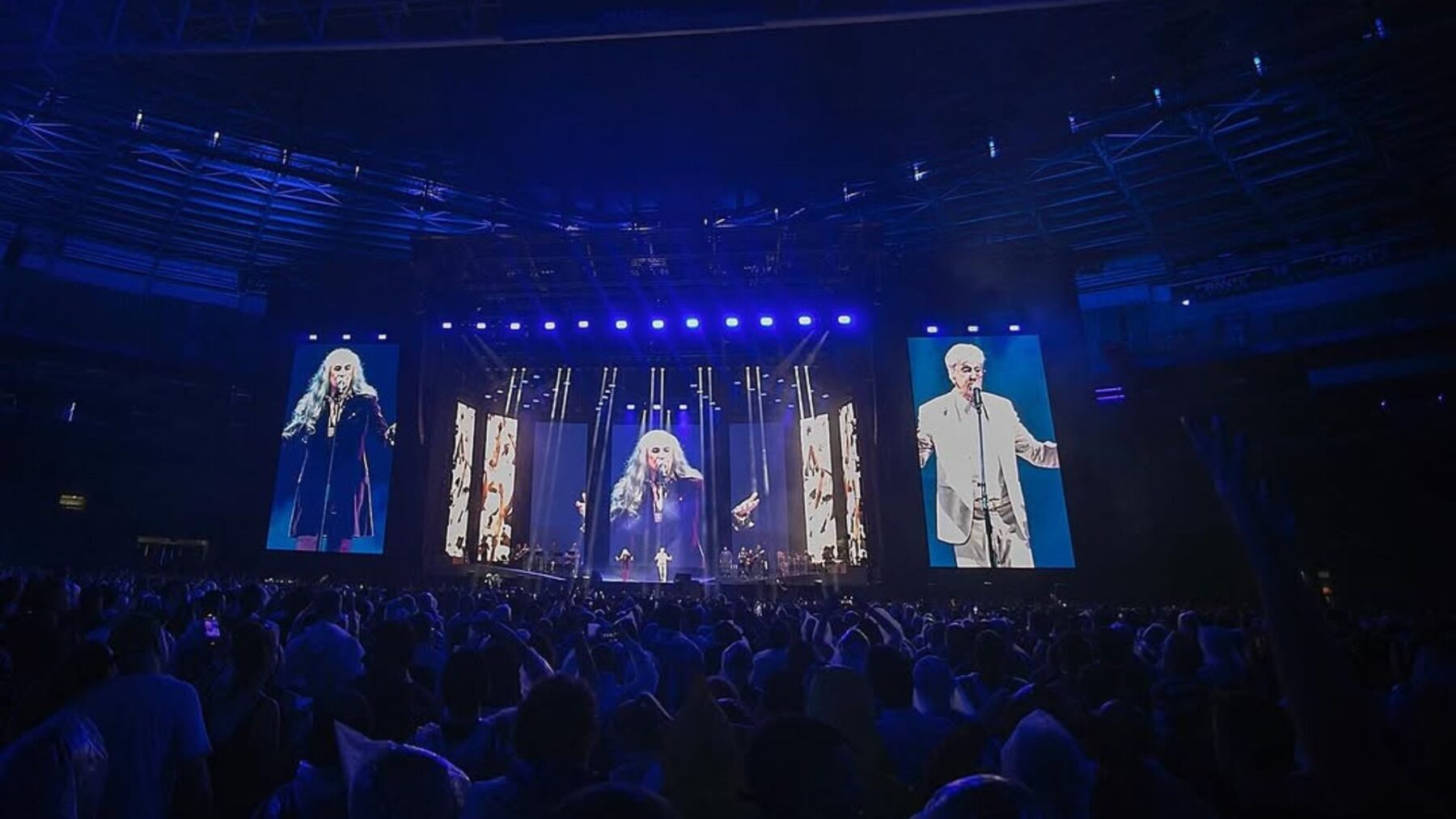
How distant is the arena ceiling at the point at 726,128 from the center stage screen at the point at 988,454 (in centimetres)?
387

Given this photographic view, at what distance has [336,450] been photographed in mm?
20250

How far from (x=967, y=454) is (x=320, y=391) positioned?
61.6 feet

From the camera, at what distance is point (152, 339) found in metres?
24.4

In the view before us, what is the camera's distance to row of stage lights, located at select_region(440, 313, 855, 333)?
1991 centimetres

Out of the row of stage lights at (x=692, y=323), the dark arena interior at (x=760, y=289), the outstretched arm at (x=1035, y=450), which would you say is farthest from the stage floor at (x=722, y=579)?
the row of stage lights at (x=692, y=323)

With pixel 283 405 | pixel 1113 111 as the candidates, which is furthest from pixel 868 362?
pixel 283 405

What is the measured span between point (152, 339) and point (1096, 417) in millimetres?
30840

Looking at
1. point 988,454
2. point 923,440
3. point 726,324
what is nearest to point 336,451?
point 726,324

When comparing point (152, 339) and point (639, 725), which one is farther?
point (152, 339)

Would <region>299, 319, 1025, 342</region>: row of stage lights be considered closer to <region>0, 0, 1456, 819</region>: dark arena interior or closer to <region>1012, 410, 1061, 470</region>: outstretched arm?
<region>0, 0, 1456, 819</region>: dark arena interior

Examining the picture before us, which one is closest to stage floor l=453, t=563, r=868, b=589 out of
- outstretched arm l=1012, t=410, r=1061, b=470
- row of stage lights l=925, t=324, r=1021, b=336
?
outstretched arm l=1012, t=410, r=1061, b=470

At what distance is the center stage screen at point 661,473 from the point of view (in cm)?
2789

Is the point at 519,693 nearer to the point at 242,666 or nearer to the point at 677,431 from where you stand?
the point at 242,666

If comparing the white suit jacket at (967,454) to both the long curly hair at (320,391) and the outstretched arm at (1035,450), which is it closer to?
the outstretched arm at (1035,450)
